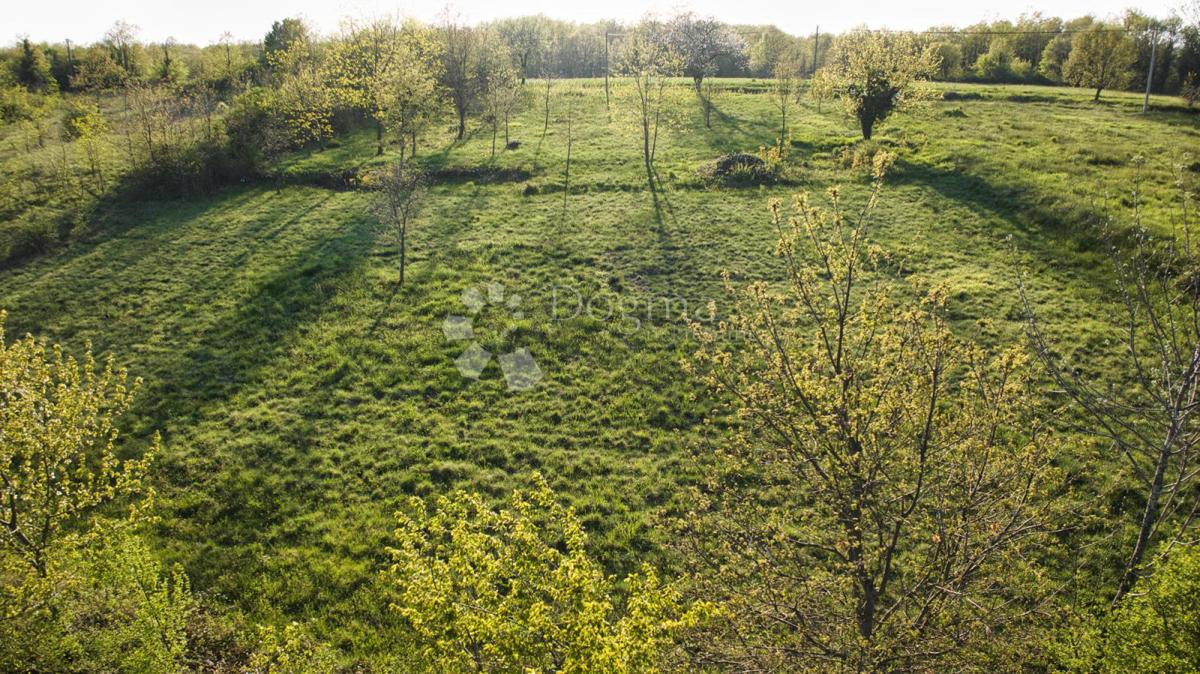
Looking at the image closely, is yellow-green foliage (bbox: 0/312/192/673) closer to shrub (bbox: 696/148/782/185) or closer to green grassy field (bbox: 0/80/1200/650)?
green grassy field (bbox: 0/80/1200/650)

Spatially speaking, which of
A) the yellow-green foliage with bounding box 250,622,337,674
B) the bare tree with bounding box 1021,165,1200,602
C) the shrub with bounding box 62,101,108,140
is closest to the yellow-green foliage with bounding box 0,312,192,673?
the yellow-green foliage with bounding box 250,622,337,674

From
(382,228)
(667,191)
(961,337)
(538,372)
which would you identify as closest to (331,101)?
A: (382,228)

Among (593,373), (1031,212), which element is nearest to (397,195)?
(593,373)

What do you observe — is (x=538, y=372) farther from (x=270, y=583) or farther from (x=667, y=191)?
(x=667, y=191)

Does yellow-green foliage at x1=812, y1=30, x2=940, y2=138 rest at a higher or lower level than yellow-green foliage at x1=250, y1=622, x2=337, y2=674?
higher

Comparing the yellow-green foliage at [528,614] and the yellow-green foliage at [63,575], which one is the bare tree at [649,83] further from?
the yellow-green foliage at [528,614]

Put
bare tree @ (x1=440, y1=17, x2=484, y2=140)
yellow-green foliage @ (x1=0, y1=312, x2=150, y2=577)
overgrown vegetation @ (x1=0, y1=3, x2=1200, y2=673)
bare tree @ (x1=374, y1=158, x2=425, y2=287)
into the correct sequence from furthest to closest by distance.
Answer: bare tree @ (x1=440, y1=17, x2=484, y2=140) → bare tree @ (x1=374, y1=158, x2=425, y2=287) → yellow-green foliage @ (x1=0, y1=312, x2=150, y2=577) → overgrown vegetation @ (x1=0, y1=3, x2=1200, y2=673)
